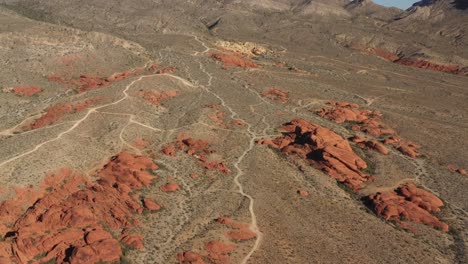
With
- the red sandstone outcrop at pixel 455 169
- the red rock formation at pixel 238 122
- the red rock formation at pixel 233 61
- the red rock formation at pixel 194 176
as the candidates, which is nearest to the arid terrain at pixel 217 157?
the red sandstone outcrop at pixel 455 169

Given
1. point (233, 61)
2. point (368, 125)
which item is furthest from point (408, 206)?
point (233, 61)

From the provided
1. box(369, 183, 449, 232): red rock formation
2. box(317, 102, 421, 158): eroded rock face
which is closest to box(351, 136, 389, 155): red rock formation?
box(317, 102, 421, 158): eroded rock face

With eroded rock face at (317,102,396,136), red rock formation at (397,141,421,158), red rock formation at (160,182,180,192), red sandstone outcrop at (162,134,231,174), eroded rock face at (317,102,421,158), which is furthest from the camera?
eroded rock face at (317,102,396,136)

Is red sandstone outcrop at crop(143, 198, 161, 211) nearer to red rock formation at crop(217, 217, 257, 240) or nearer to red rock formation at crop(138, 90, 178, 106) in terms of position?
red rock formation at crop(217, 217, 257, 240)

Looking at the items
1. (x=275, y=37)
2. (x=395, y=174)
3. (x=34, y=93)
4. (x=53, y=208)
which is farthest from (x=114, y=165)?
(x=275, y=37)

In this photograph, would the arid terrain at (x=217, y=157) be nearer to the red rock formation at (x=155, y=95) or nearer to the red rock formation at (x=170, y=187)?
the red rock formation at (x=170, y=187)

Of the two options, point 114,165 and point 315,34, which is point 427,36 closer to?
point 315,34
